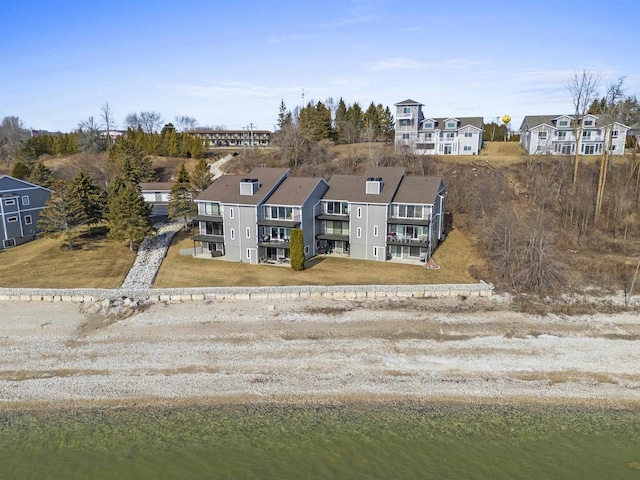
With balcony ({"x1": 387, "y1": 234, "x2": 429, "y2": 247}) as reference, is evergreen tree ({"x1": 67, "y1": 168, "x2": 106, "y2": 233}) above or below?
above

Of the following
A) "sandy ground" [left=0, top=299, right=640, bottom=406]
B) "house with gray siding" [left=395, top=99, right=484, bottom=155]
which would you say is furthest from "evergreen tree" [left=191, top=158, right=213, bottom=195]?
"house with gray siding" [left=395, top=99, right=484, bottom=155]

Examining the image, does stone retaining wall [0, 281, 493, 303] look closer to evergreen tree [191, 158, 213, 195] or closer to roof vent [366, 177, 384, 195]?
roof vent [366, 177, 384, 195]

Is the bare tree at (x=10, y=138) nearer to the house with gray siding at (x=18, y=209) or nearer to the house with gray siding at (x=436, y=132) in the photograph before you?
the house with gray siding at (x=18, y=209)

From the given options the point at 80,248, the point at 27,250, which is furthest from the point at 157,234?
the point at 27,250

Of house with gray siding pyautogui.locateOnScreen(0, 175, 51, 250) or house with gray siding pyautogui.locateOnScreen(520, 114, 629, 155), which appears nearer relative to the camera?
house with gray siding pyautogui.locateOnScreen(0, 175, 51, 250)

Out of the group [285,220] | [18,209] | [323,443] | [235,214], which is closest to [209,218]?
[235,214]

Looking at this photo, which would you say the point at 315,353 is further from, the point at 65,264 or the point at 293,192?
the point at 65,264
